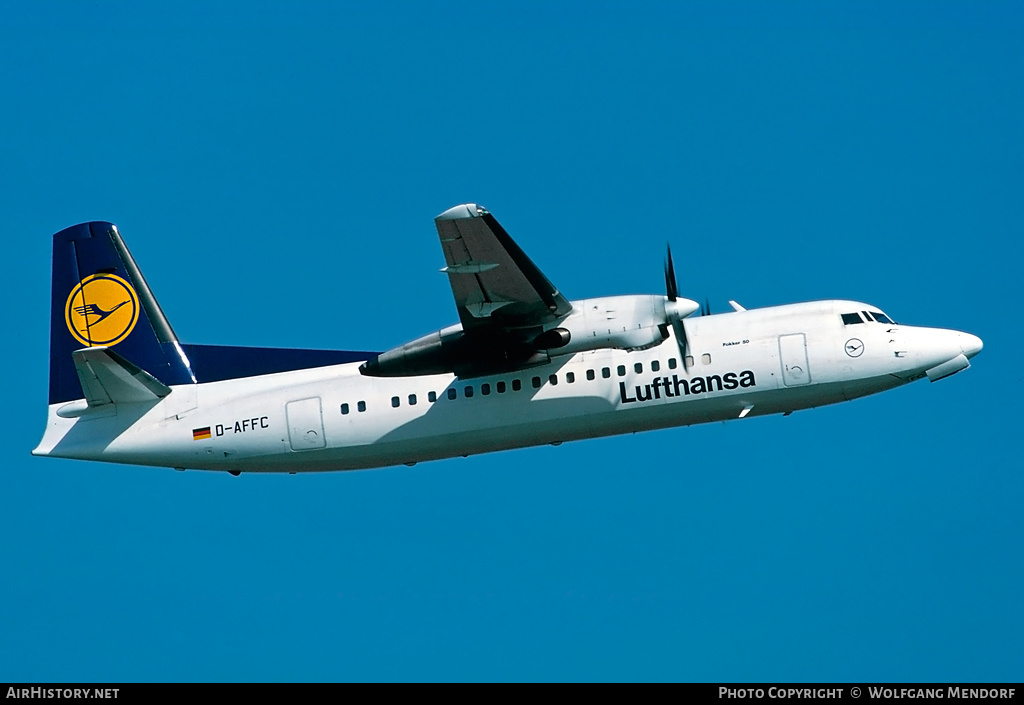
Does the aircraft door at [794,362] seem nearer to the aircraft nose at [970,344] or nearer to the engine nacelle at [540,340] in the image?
the engine nacelle at [540,340]

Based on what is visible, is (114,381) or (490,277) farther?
(114,381)

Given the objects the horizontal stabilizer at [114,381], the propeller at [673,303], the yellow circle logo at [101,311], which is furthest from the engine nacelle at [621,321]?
the yellow circle logo at [101,311]

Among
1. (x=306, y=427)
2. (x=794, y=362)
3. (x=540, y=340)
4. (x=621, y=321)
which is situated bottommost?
(x=306, y=427)

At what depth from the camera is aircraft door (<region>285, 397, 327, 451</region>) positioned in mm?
22125

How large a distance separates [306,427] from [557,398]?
4392mm

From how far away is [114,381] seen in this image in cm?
2242

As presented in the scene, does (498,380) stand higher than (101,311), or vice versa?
(101,311)

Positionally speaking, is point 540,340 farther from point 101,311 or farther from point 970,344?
point 101,311

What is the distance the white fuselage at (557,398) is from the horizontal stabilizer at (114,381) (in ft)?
1.18

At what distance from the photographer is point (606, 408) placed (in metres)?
21.4

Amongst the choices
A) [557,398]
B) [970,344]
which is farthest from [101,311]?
[970,344]

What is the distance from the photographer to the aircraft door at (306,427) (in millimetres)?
22125
